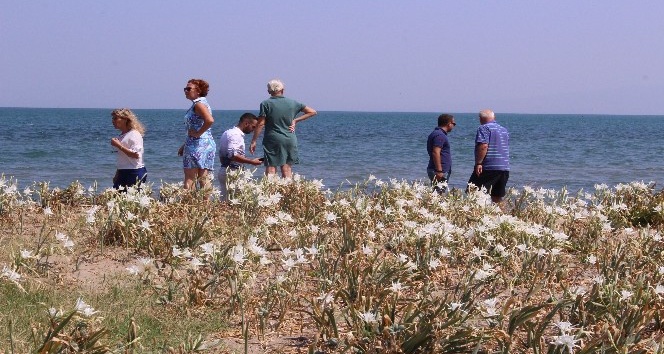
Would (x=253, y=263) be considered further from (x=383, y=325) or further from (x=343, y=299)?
(x=383, y=325)

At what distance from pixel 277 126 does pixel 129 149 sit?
1.79 metres

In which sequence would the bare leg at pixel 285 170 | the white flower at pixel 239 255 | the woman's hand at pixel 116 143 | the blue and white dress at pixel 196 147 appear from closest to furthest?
1. the white flower at pixel 239 255
2. the woman's hand at pixel 116 143
3. the blue and white dress at pixel 196 147
4. the bare leg at pixel 285 170

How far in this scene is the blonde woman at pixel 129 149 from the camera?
27.1ft

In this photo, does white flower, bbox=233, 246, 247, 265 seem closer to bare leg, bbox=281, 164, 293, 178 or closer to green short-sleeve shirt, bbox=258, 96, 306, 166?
green short-sleeve shirt, bbox=258, 96, 306, 166

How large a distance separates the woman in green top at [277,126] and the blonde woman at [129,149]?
1.36 metres

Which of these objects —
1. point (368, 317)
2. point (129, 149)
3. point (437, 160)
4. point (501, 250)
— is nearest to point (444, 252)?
point (501, 250)

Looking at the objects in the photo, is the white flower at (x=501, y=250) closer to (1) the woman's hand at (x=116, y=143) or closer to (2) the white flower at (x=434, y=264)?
(2) the white flower at (x=434, y=264)

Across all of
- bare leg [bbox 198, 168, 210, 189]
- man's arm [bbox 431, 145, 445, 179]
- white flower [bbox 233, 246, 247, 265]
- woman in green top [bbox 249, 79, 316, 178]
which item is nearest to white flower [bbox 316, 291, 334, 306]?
white flower [bbox 233, 246, 247, 265]

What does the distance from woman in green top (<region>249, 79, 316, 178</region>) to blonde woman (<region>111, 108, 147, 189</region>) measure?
53.5 inches

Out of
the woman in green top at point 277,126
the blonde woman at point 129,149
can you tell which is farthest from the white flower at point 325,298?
the woman in green top at point 277,126

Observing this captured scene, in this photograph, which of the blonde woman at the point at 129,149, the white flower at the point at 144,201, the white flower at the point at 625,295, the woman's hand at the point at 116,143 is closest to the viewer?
the white flower at the point at 625,295

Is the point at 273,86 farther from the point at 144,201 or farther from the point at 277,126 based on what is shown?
the point at 144,201

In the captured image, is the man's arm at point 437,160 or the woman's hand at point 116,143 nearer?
the woman's hand at point 116,143

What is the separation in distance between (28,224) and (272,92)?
11.2 ft
